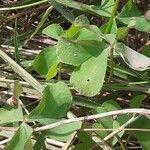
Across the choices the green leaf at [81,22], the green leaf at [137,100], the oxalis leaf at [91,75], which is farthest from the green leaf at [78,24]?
the green leaf at [137,100]

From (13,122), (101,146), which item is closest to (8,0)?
(13,122)

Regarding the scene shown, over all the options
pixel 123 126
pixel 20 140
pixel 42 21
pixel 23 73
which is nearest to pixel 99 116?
pixel 123 126

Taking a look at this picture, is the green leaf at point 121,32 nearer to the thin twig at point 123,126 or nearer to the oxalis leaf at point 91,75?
the oxalis leaf at point 91,75

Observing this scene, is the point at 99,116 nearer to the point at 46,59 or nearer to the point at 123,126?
the point at 123,126

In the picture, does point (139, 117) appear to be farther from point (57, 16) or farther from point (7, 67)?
point (57, 16)

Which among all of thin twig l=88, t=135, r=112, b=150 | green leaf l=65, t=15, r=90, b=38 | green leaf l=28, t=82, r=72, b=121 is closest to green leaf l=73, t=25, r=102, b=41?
green leaf l=65, t=15, r=90, b=38

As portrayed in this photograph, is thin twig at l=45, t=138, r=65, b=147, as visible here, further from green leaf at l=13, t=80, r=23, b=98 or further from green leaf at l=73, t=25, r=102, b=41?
green leaf at l=73, t=25, r=102, b=41
